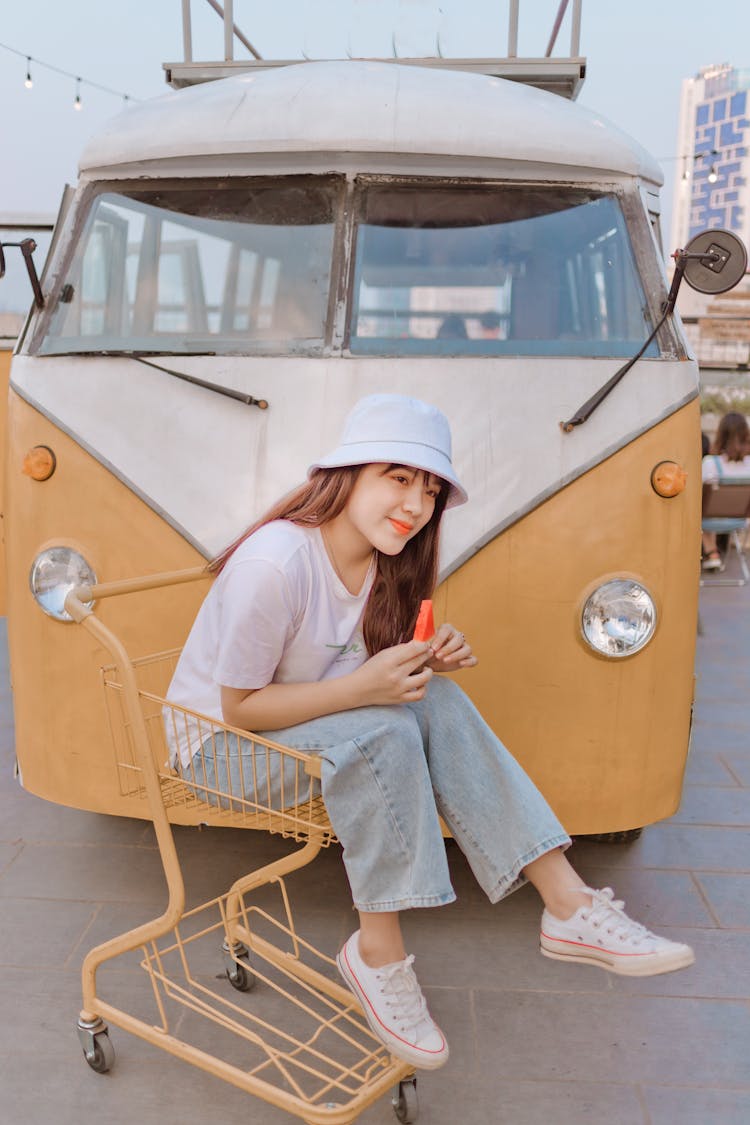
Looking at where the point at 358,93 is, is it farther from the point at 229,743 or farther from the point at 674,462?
the point at 229,743

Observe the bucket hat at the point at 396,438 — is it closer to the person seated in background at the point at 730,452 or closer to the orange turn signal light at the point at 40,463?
the orange turn signal light at the point at 40,463

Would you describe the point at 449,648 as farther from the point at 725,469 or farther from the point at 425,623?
the point at 725,469

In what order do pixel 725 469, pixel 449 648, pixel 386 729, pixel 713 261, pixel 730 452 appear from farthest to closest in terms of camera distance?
1. pixel 730 452
2. pixel 725 469
3. pixel 713 261
4. pixel 449 648
5. pixel 386 729

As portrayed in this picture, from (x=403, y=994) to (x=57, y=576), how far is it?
164 cm

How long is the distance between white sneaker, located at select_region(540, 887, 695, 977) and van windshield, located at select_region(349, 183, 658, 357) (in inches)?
67.9

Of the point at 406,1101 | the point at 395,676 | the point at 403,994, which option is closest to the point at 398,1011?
the point at 403,994

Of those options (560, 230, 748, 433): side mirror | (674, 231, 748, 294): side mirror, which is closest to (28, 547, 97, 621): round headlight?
(560, 230, 748, 433): side mirror

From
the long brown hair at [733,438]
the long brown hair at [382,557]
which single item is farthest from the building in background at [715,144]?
the long brown hair at [382,557]

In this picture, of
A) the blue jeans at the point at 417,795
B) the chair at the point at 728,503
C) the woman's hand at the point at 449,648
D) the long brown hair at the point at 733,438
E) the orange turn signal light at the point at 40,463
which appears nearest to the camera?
the blue jeans at the point at 417,795

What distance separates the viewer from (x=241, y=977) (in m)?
2.91

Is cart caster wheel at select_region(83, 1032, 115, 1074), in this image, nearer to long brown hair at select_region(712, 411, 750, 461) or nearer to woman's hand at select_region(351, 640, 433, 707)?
woman's hand at select_region(351, 640, 433, 707)

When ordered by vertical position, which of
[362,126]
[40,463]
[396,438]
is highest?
[362,126]

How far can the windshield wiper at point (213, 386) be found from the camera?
10.4ft

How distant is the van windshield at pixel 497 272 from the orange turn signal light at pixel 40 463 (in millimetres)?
1007
